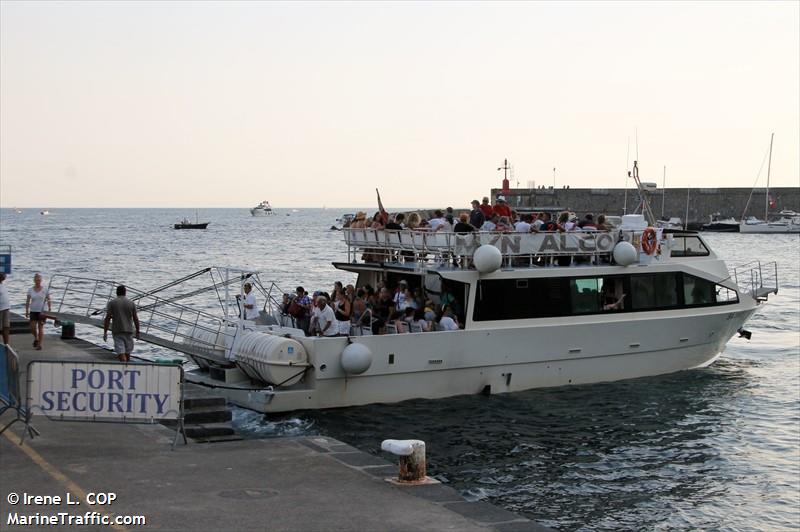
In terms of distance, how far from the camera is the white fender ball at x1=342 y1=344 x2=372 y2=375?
1880cm

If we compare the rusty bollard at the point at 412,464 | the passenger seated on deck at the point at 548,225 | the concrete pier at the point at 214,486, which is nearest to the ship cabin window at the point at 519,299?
the passenger seated on deck at the point at 548,225

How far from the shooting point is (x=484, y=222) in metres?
21.8

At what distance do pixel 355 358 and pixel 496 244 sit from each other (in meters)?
4.15

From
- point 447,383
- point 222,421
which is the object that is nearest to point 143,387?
point 222,421

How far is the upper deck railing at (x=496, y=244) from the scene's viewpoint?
20531mm

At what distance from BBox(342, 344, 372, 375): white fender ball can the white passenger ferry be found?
2 centimetres

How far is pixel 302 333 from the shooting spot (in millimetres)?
18969

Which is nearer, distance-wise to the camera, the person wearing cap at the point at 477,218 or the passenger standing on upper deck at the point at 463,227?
the passenger standing on upper deck at the point at 463,227

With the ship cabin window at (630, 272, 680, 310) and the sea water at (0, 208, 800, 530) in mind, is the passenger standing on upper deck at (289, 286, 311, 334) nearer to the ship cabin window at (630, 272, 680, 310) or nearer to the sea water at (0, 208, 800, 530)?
the sea water at (0, 208, 800, 530)

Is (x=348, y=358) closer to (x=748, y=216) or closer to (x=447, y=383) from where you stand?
(x=447, y=383)

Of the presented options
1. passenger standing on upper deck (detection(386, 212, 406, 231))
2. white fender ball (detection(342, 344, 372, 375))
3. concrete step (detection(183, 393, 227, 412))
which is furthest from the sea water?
passenger standing on upper deck (detection(386, 212, 406, 231))

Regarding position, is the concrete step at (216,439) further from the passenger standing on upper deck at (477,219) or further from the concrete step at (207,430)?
the passenger standing on upper deck at (477,219)

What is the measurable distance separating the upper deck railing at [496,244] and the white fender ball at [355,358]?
9.09 ft

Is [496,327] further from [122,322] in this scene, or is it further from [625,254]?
[122,322]
